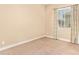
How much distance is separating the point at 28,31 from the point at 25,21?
188 millimetres

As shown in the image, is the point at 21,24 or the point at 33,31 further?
the point at 21,24

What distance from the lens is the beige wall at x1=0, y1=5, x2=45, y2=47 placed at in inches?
68.5

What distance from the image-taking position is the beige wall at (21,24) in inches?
68.5

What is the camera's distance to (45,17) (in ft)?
5.86

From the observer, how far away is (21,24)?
213 centimetres

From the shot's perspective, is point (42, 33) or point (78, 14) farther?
point (78, 14)
